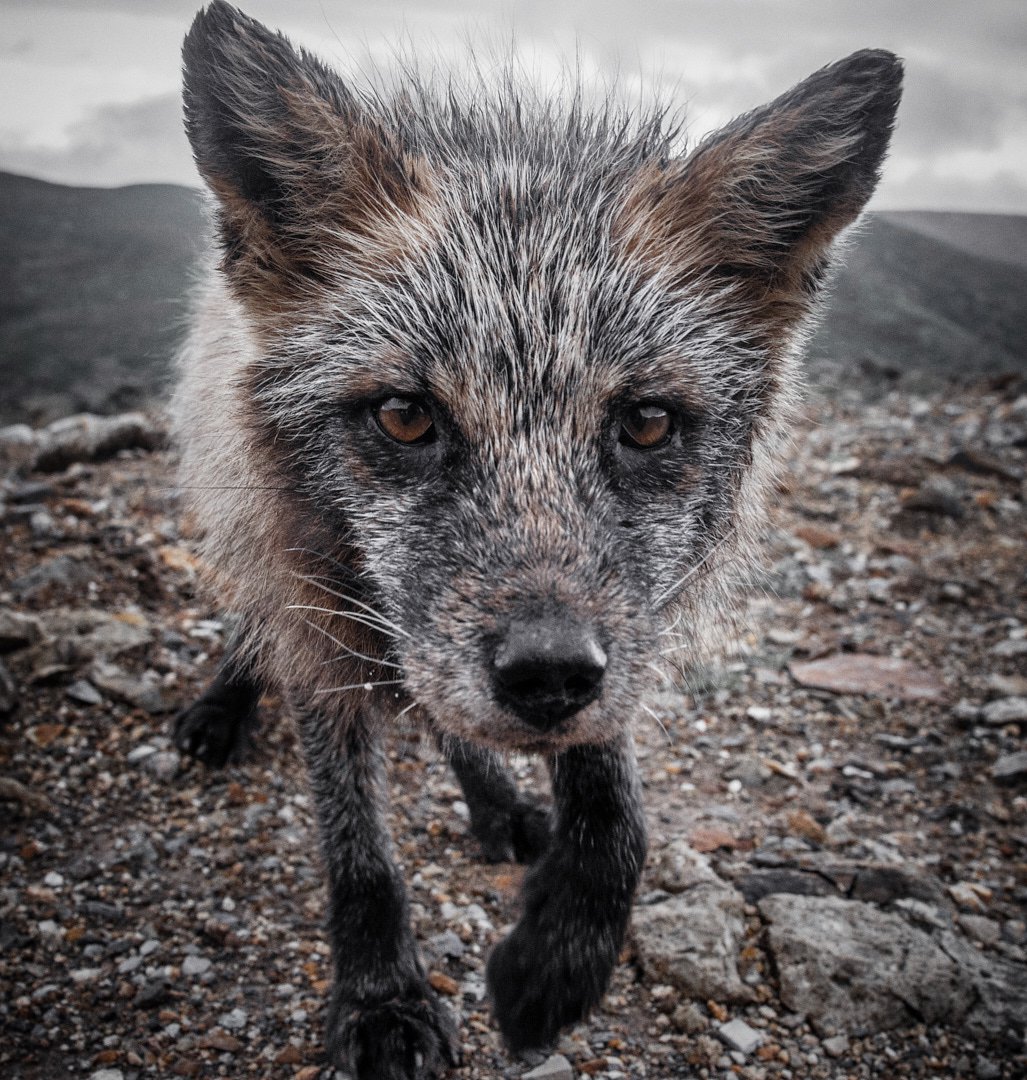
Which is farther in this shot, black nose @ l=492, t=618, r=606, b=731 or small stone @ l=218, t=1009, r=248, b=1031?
small stone @ l=218, t=1009, r=248, b=1031

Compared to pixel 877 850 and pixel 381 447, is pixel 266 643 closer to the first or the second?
pixel 381 447

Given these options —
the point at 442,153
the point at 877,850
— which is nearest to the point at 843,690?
the point at 877,850

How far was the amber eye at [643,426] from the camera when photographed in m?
2.39

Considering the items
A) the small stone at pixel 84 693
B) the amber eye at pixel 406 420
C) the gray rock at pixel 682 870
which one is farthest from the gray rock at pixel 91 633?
the gray rock at pixel 682 870

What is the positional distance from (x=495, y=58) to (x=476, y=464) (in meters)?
1.98

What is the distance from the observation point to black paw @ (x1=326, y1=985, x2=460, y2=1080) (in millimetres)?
2537

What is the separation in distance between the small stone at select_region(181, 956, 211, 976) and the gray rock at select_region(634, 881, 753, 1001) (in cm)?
139

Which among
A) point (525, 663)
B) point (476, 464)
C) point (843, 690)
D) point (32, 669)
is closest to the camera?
point (525, 663)

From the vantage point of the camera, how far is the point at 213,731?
3832 millimetres

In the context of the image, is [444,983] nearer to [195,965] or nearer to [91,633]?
[195,965]

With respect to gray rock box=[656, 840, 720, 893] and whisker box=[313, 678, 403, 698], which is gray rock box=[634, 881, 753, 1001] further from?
whisker box=[313, 678, 403, 698]

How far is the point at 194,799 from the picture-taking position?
364cm

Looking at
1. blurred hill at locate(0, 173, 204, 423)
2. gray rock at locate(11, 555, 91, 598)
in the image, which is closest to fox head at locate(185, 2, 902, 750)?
gray rock at locate(11, 555, 91, 598)

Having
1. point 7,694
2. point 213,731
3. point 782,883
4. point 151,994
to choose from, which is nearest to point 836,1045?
point 782,883
